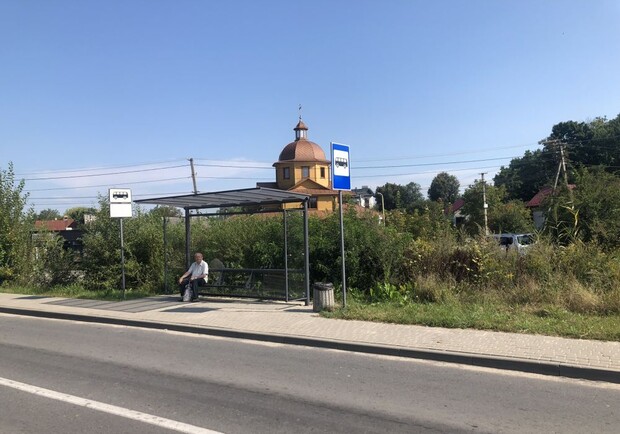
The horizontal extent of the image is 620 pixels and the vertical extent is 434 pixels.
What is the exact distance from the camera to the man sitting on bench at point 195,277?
530 inches

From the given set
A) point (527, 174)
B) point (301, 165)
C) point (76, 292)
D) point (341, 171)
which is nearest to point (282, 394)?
point (341, 171)

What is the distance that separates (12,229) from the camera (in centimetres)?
1992

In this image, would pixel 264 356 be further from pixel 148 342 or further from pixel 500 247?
pixel 500 247

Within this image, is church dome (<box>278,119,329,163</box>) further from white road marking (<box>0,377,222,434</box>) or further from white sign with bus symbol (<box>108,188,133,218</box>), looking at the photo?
white road marking (<box>0,377,222,434</box>)

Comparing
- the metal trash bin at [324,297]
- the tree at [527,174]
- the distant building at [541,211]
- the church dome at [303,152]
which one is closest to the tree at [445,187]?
the tree at [527,174]

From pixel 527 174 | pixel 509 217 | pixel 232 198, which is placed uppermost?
pixel 527 174

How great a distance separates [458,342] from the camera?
7754 millimetres

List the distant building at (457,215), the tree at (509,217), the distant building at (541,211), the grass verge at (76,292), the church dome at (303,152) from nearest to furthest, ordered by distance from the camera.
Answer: the grass verge at (76,292) < the distant building at (541,211) < the distant building at (457,215) < the tree at (509,217) < the church dome at (303,152)

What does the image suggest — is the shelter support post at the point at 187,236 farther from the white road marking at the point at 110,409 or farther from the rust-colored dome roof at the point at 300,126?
the rust-colored dome roof at the point at 300,126

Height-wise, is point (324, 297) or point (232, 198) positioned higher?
point (232, 198)

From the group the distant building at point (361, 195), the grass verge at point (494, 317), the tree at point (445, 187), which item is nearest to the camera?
the grass verge at point (494, 317)

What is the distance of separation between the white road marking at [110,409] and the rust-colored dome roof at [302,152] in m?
64.0

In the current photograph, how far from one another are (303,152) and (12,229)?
5254cm

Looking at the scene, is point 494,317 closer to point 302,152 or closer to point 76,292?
point 76,292
